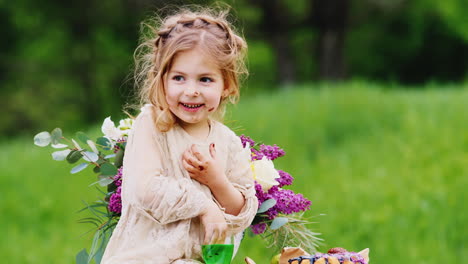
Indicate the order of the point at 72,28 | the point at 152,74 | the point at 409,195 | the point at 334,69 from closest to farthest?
the point at 152,74 → the point at 409,195 → the point at 334,69 → the point at 72,28

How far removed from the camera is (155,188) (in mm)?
2273

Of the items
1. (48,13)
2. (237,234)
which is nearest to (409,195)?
(237,234)

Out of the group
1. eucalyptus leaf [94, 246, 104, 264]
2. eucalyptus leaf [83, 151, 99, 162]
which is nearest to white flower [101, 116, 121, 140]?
eucalyptus leaf [83, 151, 99, 162]

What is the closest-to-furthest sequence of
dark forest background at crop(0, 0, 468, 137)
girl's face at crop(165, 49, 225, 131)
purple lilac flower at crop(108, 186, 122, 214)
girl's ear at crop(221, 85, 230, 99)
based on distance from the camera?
girl's face at crop(165, 49, 225, 131) < girl's ear at crop(221, 85, 230, 99) < purple lilac flower at crop(108, 186, 122, 214) < dark forest background at crop(0, 0, 468, 137)

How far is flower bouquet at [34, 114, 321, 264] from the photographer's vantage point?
2.75 meters

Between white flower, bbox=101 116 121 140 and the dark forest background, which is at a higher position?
white flower, bbox=101 116 121 140

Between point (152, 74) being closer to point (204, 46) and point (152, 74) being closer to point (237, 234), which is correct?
point (204, 46)

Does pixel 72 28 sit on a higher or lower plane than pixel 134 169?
lower

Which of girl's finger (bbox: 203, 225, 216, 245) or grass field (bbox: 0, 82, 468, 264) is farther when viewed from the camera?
grass field (bbox: 0, 82, 468, 264)

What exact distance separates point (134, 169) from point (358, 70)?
57.6ft

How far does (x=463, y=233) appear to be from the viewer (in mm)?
6246

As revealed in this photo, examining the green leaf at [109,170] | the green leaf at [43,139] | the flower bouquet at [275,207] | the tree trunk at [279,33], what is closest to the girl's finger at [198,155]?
the flower bouquet at [275,207]

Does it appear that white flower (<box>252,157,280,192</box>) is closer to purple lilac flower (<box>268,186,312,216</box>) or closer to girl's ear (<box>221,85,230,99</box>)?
purple lilac flower (<box>268,186,312,216</box>)

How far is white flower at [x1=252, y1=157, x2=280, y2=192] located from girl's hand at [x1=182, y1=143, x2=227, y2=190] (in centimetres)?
35
